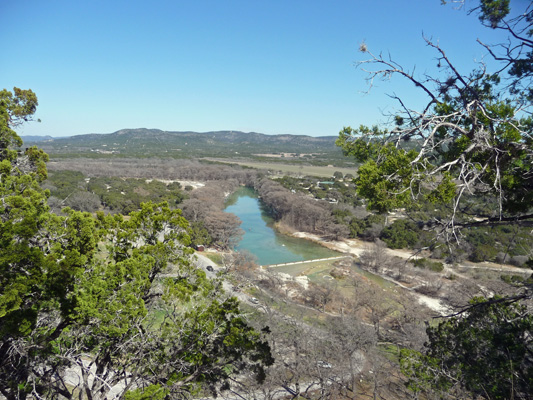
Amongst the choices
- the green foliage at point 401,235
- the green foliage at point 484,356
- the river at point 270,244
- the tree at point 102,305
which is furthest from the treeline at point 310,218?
the tree at point 102,305

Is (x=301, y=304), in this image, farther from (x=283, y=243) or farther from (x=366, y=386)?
(x=283, y=243)

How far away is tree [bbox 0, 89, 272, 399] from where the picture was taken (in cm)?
449

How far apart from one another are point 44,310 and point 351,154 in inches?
225

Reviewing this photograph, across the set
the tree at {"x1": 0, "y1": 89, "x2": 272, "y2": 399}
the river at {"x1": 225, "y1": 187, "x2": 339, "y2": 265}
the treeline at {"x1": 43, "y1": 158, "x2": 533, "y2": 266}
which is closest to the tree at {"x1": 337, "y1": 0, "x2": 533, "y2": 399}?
the tree at {"x1": 0, "y1": 89, "x2": 272, "y2": 399}

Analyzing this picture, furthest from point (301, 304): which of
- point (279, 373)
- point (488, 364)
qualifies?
point (488, 364)

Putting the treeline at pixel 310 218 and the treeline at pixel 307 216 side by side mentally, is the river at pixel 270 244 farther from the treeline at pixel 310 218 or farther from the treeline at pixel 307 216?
the treeline at pixel 307 216

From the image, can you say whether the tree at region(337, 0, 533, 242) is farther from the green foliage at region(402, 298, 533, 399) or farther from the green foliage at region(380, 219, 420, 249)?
the green foliage at region(380, 219, 420, 249)

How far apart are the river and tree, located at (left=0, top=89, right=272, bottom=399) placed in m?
20.3

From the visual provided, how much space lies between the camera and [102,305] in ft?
15.1

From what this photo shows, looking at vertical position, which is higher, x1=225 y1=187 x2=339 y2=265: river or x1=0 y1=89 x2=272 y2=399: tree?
x1=0 y1=89 x2=272 y2=399: tree

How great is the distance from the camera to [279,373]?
11500 millimetres

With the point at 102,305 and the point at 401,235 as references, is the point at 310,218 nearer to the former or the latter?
the point at 401,235

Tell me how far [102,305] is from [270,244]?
28011 mm

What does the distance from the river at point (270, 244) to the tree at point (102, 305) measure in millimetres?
20311
